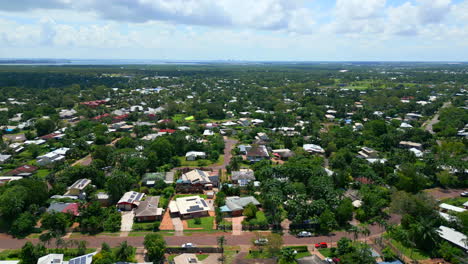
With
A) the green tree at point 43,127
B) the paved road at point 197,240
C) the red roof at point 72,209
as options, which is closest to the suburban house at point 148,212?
A: the paved road at point 197,240

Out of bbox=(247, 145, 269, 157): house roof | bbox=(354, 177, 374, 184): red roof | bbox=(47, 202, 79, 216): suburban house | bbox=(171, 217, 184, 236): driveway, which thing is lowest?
bbox=(171, 217, 184, 236): driveway

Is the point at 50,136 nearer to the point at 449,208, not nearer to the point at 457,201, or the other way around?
the point at 449,208

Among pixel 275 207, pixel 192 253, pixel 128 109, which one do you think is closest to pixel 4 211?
pixel 192 253

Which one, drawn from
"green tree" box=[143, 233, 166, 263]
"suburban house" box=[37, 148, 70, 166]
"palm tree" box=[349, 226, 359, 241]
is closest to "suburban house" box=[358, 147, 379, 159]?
"palm tree" box=[349, 226, 359, 241]

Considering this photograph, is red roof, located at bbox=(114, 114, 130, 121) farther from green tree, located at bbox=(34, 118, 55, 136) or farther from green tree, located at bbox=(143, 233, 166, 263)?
green tree, located at bbox=(143, 233, 166, 263)

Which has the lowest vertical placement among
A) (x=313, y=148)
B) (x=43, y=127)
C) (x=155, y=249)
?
(x=313, y=148)

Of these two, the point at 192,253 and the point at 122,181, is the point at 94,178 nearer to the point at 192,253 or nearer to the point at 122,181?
the point at 122,181

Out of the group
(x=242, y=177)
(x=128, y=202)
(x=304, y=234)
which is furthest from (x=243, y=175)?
(x=128, y=202)
